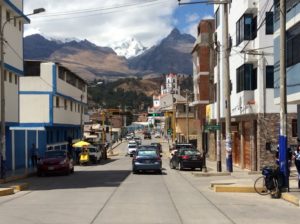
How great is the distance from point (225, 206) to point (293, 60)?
36.8 ft

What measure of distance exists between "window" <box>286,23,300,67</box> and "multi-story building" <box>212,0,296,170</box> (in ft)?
25.8

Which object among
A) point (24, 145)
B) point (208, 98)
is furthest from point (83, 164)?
point (208, 98)

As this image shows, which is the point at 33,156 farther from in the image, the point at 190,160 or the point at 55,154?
the point at 190,160

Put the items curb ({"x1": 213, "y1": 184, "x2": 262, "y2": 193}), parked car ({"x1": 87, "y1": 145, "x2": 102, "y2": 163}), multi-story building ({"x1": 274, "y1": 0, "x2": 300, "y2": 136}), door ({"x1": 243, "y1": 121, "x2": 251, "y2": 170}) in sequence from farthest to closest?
1. parked car ({"x1": 87, "y1": 145, "x2": 102, "y2": 163})
2. door ({"x1": 243, "y1": 121, "x2": 251, "y2": 170})
3. multi-story building ({"x1": 274, "y1": 0, "x2": 300, "y2": 136})
4. curb ({"x1": 213, "y1": 184, "x2": 262, "y2": 193})

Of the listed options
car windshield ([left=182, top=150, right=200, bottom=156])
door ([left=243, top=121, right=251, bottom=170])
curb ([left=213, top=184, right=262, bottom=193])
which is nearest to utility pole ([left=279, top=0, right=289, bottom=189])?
curb ([left=213, top=184, right=262, bottom=193])

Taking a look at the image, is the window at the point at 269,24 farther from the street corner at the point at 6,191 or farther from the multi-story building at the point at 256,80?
the street corner at the point at 6,191

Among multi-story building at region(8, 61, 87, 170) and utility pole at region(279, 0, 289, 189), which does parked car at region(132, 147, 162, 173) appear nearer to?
multi-story building at region(8, 61, 87, 170)

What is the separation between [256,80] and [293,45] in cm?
1105

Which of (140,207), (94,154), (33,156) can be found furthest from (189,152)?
(140,207)

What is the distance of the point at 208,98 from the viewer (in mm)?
67688

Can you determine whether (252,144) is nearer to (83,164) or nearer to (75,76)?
(83,164)

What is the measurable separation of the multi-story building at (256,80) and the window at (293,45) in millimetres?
7854

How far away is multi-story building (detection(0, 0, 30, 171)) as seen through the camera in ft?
128

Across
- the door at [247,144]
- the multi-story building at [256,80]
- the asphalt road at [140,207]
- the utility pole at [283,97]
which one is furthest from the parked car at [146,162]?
the utility pole at [283,97]
